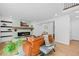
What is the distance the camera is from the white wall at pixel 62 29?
1887 millimetres

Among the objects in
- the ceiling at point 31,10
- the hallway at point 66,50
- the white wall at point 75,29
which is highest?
the ceiling at point 31,10

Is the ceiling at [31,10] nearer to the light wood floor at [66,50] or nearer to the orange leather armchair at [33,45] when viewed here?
the orange leather armchair at [33,45]

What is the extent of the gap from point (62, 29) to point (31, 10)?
2.49 ft

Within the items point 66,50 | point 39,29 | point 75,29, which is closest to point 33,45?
point 39,29

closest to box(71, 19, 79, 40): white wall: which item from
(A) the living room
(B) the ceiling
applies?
(A) the living room

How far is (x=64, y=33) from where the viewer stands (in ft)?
6.32

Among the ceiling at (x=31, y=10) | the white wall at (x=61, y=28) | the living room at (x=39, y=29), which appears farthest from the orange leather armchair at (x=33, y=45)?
the ceiling at (x=31, y=10)

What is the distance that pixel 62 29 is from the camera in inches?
75.9

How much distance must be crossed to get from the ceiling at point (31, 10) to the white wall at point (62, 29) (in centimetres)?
19

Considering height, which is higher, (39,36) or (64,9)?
(64,9)

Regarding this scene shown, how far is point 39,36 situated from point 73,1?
0.97 metres

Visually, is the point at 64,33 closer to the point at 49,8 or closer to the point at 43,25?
the point at 43,25

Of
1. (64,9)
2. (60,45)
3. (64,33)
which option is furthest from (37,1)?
(60,45)

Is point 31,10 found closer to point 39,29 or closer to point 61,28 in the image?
point 39,29
